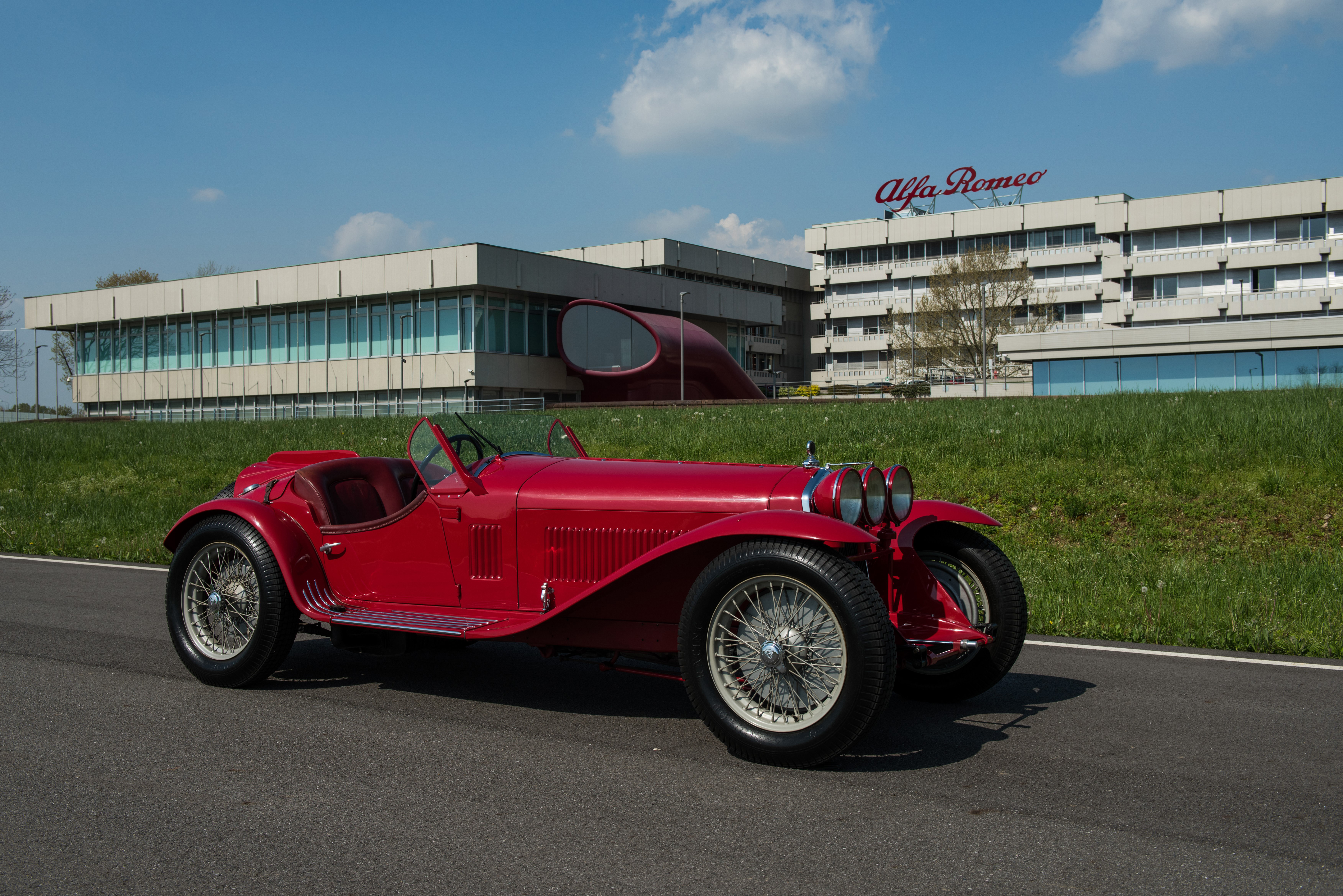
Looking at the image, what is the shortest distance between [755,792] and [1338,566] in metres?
6.81

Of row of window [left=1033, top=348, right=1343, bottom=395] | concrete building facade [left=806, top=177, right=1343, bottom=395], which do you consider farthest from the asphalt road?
concrete building facade [left=806, top=177, right=1343, bottom=395]

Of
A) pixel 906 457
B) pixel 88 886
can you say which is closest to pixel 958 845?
pixel 88 886

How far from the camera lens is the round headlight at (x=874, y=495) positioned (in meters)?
4.61

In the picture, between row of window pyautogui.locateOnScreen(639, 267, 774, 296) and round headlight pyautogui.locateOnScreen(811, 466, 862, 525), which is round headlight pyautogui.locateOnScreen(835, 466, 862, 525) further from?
row of window pyautogui.locateOnScreen(639, 267, 774, 296)

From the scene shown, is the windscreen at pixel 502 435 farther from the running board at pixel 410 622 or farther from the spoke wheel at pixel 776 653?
the spoke wheel at pixel 776 653

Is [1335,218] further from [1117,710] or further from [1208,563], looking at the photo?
[1117,710]

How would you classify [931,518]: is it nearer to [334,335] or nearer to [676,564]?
[676,564]

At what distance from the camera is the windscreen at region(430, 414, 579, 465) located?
5520 mm

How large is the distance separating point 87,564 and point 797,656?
916 centimetres

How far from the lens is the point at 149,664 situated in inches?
231

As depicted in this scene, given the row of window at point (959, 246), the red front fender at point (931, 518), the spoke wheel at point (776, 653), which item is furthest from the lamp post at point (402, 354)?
the spoke wheel at point (776, 653)

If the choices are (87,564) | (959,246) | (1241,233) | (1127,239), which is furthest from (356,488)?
(959,246)

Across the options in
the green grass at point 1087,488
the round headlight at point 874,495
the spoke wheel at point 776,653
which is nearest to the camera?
the spoke wheel at point 776,653

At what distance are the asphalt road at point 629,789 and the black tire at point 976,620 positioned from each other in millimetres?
117
